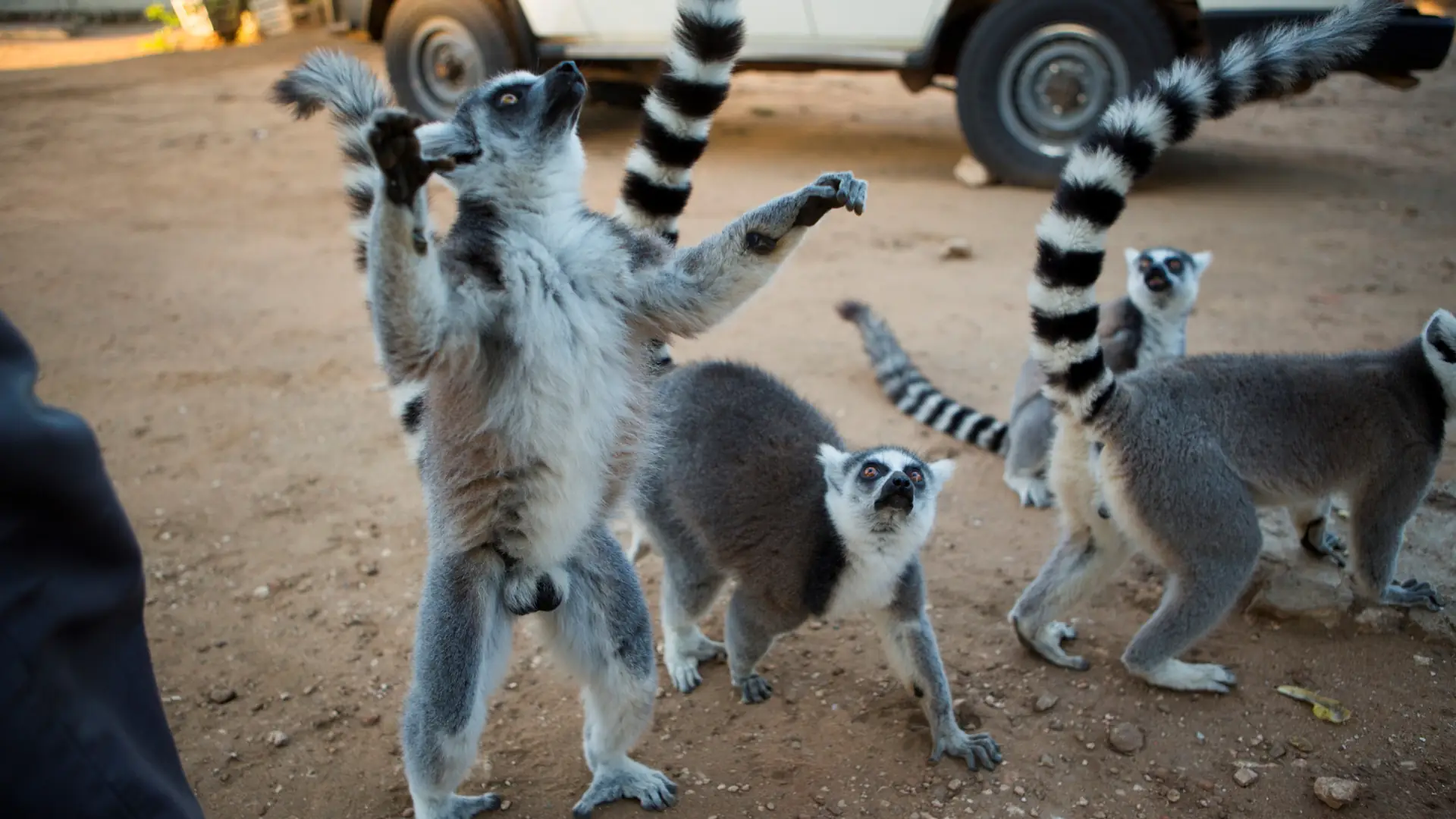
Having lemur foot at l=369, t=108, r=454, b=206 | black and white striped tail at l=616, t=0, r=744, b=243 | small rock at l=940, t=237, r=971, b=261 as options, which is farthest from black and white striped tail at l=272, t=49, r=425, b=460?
small rock at l=940, t=237, r=971, b=261

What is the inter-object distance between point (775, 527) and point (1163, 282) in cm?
251

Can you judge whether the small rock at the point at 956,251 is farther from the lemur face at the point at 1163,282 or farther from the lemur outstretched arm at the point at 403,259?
the lemur outstretched arm at the point at 403,259

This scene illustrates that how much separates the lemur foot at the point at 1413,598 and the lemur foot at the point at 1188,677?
0.68m

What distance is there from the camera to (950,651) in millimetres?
3709

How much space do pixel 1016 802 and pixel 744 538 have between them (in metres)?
1.13

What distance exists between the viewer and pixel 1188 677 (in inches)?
133

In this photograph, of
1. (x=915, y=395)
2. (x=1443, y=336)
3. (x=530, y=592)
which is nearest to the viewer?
(x=530, y=592)

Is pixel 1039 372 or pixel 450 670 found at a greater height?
pixel 450 670

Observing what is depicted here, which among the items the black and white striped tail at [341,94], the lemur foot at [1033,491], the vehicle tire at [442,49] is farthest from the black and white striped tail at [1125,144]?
the vehicle tire at [442,49]

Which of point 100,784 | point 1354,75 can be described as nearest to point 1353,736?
point 100,784

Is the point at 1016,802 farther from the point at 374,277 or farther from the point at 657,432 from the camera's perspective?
the point at 374,277

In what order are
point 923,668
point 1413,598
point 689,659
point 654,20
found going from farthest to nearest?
point 654,20 → point 689,659 → point 1413,598 → point 923,668

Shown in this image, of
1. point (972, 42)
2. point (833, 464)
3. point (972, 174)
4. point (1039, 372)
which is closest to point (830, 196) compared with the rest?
point (833, 464)

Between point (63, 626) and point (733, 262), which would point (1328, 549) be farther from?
point (63, 626)
